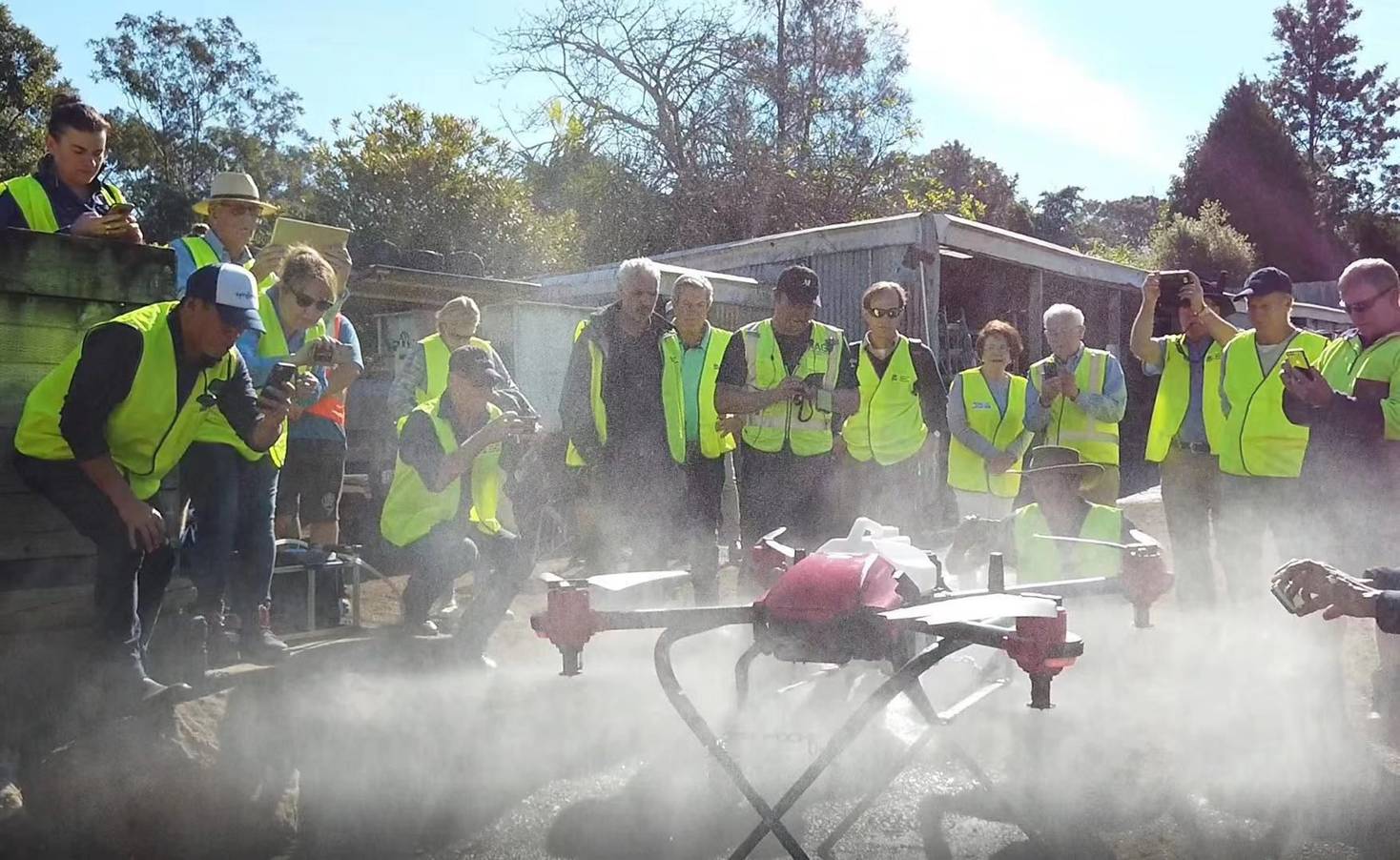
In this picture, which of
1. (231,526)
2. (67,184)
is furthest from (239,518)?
(67,184)

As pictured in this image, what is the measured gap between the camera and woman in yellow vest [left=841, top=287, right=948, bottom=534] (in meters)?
5.54

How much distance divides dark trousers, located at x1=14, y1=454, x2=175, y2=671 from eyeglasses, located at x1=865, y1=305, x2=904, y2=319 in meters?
3.43

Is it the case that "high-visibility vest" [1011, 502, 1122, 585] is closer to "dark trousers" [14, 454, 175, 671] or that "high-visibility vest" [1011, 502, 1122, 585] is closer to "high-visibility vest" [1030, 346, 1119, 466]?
"high-visibility vest" [1030, 346, 1119, 466]

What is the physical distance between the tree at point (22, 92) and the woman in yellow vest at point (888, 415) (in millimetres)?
23957

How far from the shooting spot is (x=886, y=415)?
554 cm

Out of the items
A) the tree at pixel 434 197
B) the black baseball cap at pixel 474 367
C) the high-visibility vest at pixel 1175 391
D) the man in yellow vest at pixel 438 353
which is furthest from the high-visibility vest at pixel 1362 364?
the tree at pixel 434 197

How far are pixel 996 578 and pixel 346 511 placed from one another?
5355 millimetres

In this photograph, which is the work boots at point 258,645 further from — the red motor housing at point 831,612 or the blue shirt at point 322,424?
the red motor housing at point 831,612

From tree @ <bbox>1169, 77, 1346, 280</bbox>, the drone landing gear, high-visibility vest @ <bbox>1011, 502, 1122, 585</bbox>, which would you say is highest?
tree @ <bbox>1169, 77, 1346, 280</bbox>

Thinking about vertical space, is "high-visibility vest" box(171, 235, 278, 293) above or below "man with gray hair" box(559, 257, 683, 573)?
above

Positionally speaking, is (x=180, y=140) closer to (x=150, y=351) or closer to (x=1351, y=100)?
(x=150, y=351)

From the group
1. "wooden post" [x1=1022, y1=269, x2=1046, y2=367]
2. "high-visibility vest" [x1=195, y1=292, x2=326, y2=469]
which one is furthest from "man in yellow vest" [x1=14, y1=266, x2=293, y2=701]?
"wooden post" [x1=1022, y1=269, x2=1046, y2=367]

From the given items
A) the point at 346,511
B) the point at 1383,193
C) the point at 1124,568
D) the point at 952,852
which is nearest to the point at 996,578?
the point at 1124,568

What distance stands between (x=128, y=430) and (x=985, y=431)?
4320 mm
